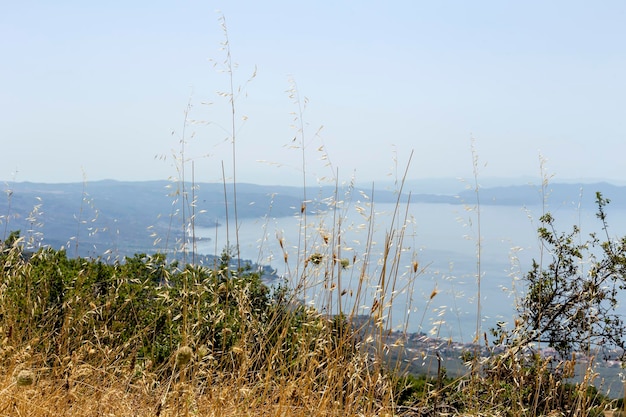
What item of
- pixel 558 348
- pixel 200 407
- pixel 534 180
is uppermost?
pixel 534 180

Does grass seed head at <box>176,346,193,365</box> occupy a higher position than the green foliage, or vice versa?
grass seed head at <box>176,346,193,365</box>

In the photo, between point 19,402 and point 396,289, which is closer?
point 19,402

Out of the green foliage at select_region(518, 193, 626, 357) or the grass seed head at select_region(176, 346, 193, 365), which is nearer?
the grass seed head at select_region(176, 346, 193, 365)

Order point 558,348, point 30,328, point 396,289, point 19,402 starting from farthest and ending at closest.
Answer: point 558,348
point 30,328
point 396,289
point 19,402

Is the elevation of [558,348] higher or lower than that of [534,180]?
lower

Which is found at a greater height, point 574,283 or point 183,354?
point 183,354

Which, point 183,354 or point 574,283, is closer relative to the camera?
point 183,354

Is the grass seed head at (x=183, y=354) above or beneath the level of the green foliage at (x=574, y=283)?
above

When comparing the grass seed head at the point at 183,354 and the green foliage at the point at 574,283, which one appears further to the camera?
the green foliage at the point at 574,283

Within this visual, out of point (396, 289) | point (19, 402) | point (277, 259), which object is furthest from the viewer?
point (277, 259)

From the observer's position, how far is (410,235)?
8.90ft

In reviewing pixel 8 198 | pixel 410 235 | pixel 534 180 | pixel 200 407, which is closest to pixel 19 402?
pixel 200 407

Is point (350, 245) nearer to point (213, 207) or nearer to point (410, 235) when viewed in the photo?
point (410, 235)

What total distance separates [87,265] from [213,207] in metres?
1.09
